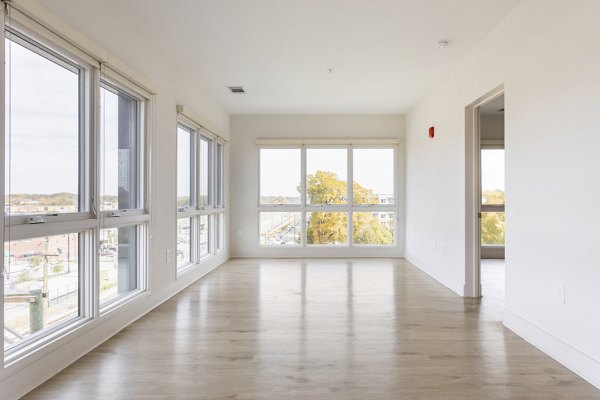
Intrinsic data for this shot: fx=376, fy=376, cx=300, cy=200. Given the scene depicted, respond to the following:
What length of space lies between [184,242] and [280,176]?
257 cm

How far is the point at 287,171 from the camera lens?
22.5 feet

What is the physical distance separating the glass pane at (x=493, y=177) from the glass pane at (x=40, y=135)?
6303mm

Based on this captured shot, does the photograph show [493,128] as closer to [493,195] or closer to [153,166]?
[493,195]

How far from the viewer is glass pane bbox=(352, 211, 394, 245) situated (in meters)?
6.80

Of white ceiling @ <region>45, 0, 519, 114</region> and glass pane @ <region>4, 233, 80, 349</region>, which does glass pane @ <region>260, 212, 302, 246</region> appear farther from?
glass pane @ <region>4, 233, 80, 349</region>

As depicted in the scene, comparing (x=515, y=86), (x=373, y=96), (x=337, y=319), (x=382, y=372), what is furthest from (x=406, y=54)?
(x=382, y=372)

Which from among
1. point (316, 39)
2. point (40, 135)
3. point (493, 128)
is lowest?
point (40, 135)

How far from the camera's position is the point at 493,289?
4430mm

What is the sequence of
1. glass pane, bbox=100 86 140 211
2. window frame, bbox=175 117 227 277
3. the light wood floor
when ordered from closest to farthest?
the light wood floor < glass pane, bbox=100 86 140 211 < window frame, bbox=175 117 227 277

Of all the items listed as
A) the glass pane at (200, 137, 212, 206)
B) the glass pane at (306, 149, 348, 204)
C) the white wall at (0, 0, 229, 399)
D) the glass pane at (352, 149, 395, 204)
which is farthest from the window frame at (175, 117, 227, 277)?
the glass pane at (352, 149, 395, 204)

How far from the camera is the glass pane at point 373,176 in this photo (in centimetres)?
679

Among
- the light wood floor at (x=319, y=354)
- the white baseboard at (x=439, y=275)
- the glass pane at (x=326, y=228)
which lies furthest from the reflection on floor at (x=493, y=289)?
the glass pane at (x=326, y=228)

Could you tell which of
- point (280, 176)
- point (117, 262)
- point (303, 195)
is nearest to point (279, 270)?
point (303, 195)

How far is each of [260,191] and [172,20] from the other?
3.92 m
